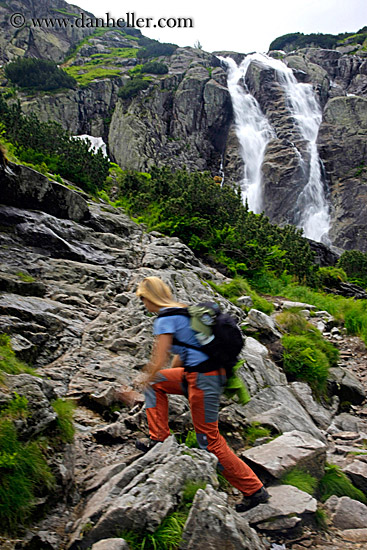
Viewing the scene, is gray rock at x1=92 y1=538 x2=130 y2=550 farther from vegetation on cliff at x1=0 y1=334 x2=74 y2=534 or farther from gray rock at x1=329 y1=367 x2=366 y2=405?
gray rock at x1=329 y1=367 x2=366 y2=405

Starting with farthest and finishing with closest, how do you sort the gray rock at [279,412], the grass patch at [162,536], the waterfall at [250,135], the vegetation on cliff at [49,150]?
the waterfall at [250,135] < the vegetation on cliff at [49,150] < the gray rock at [279,412] < the grass patch at [162,536]

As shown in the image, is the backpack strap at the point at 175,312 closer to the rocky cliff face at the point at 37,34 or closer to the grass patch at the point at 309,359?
the grass patch at the point at 309,359

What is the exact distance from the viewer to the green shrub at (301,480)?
3570 millimetres

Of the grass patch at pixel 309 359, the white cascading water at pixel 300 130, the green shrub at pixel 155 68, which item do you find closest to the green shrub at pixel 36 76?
the green shrub at pixel 155 68

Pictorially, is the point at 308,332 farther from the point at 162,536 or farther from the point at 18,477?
the point at 18,477

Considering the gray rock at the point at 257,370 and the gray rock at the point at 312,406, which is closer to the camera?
the gray rock at the point at 312,406

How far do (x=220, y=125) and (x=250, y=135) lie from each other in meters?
4.65

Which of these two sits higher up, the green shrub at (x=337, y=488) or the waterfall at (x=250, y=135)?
the waterfall at (x=250, y=135)

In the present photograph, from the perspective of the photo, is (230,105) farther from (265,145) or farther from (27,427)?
(27,427)

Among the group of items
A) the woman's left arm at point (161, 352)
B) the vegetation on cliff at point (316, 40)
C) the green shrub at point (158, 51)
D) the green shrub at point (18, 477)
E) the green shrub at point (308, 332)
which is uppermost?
the vegetation on cliff at point (316, 40)

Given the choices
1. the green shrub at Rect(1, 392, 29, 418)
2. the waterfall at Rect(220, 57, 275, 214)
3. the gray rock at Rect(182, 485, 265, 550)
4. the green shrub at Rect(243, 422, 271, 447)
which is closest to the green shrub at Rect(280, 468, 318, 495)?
the green shrub at Rect(243, 422, 271, 447)

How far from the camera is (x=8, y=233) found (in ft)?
27.9

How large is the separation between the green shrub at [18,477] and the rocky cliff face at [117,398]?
136 millimetres

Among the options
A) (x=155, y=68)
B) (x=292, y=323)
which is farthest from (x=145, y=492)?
(x=155, y=68)
